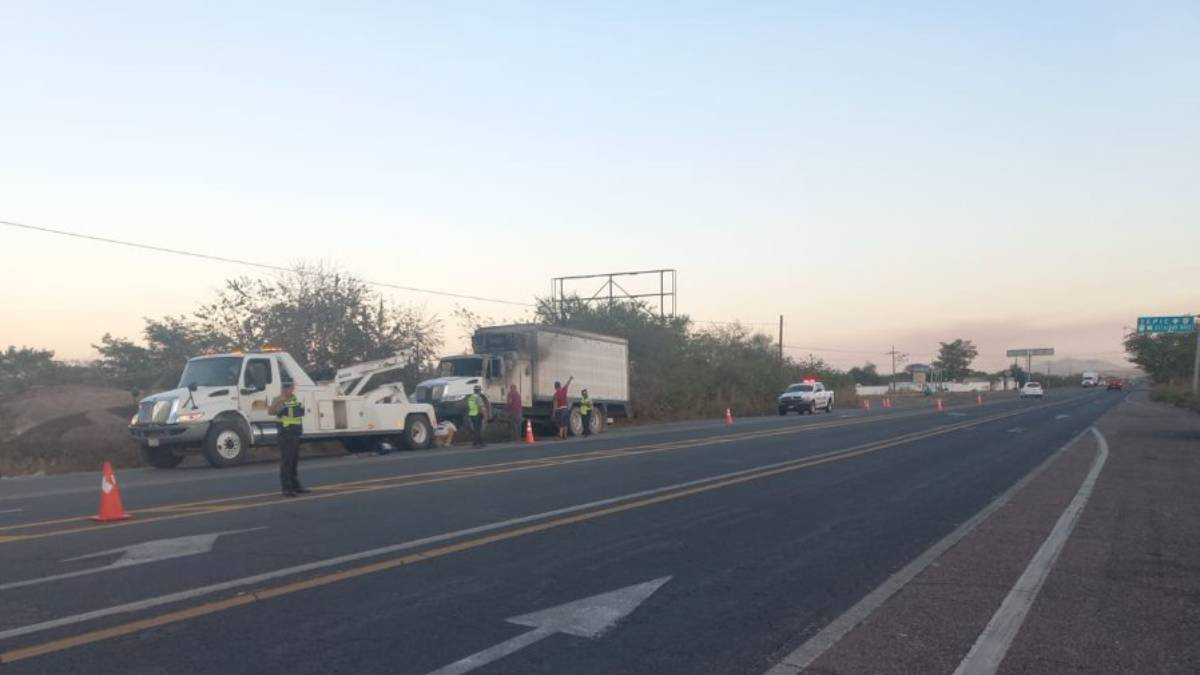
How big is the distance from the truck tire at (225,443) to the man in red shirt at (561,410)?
39.4 ft

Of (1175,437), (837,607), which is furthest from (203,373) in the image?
(1175,437)

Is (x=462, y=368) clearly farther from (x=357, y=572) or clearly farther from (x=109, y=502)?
(x=357, y=572)

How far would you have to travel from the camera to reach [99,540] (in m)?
10.2

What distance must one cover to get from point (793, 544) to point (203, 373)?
15.9 meters

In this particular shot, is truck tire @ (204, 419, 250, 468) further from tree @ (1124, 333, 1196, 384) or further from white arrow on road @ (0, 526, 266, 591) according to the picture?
tree @ (1124, 333, 1196, 384)

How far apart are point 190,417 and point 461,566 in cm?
1416

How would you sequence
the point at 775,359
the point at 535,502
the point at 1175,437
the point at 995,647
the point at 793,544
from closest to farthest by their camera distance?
1. the point at 995,647
2. the point at 793,544
3. the point at 535,502
4. the point at 1175,437
5. the point at 775,359

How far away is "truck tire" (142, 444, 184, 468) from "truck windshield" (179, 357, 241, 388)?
4.83 ft

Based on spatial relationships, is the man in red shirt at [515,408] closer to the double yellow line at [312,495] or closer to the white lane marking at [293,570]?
the double yellow line at [312,495]

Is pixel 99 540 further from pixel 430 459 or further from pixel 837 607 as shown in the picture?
pixel 430 459

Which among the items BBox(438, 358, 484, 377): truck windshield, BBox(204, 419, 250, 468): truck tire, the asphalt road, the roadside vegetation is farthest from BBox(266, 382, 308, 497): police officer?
the roadside vegetation

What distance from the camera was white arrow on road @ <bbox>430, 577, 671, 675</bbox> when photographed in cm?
591

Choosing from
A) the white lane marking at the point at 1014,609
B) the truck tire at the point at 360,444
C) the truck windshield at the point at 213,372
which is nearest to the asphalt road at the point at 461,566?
the white lane marking at the point at 1014,609

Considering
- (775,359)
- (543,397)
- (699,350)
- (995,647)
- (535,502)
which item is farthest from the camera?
(775,359)
